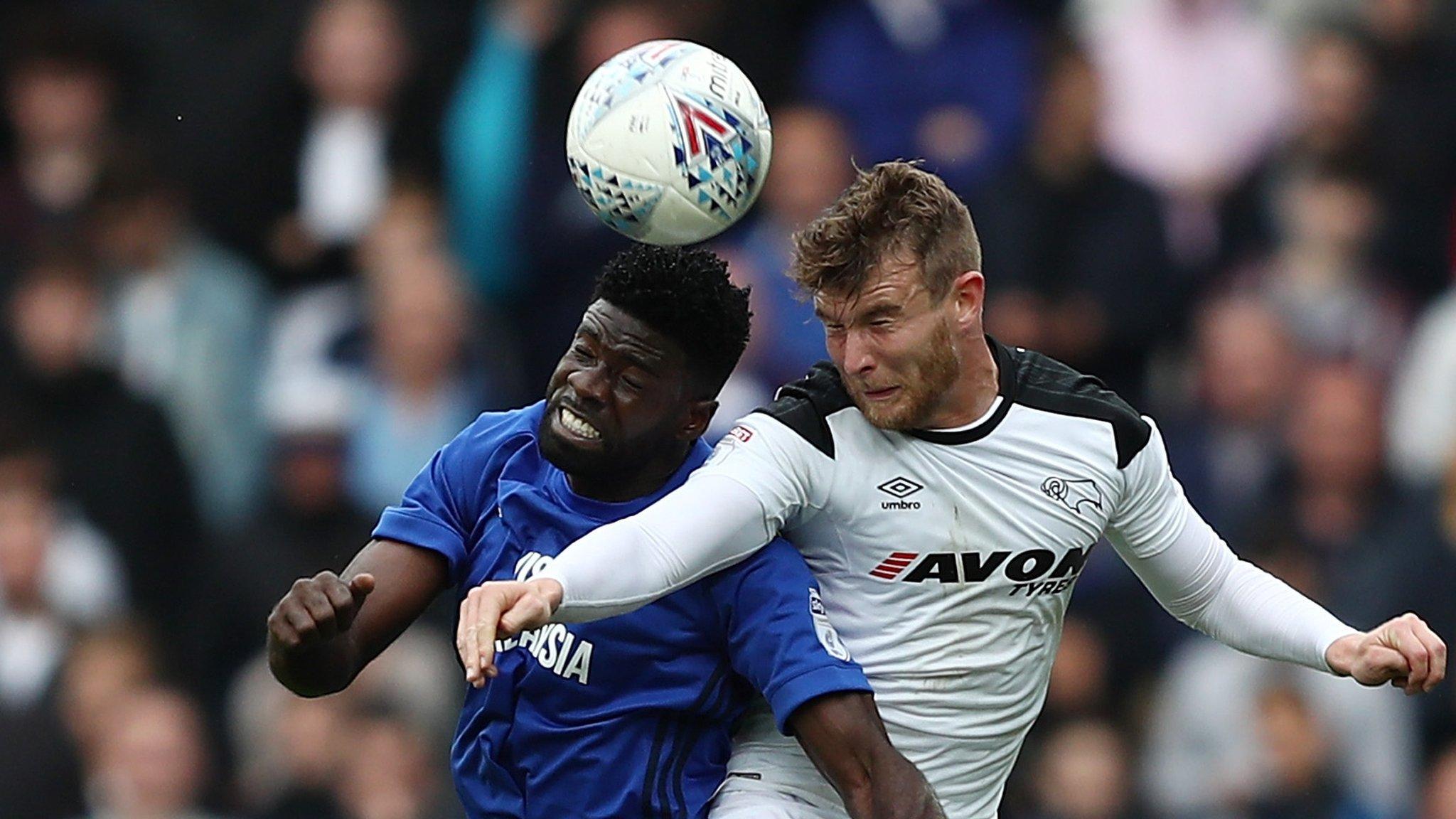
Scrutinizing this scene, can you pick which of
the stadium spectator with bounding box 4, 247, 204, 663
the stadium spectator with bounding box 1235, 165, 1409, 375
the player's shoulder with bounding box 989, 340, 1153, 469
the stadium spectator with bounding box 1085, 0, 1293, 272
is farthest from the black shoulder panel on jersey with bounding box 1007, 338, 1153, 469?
the stadium spectator with bounding box 4, 247, 204, 663

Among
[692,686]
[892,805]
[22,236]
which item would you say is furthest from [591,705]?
[22,236]

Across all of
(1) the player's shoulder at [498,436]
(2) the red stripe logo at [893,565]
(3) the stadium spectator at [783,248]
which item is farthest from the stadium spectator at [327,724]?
(2) the red stripe logo at [893,565]

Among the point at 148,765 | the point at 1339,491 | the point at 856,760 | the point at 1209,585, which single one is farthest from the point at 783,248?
the point at 856,760

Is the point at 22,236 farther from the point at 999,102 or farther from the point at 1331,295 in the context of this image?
the point at 1331,295

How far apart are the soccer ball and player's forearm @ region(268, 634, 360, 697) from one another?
3.62 ft

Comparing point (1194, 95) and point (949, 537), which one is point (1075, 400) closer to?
point (949, 537)

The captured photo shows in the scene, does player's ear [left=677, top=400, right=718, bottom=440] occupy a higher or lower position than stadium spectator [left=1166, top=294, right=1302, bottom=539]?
higher

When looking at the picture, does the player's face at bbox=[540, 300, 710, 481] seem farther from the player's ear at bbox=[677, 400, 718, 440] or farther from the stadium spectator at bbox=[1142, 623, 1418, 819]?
the stadium spectator at bbox=[1142, 623, 1418, 819]

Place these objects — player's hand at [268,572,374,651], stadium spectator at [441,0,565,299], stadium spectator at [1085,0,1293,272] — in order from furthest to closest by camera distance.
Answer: stadium spectator at [441,0,565,299], stadium spectator at [1085,0,1293,272], player's hand at [268,572,374,651]

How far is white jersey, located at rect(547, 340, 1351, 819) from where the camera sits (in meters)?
5.03

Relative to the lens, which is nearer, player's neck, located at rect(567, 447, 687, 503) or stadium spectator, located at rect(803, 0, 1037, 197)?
player's neck, located at rect(567, 447, 687, 503)

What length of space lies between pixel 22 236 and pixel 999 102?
412cm

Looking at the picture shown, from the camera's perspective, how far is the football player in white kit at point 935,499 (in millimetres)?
4969

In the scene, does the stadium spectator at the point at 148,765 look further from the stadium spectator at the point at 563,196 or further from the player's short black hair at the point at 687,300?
the player's short black hair at the point at 687,300
